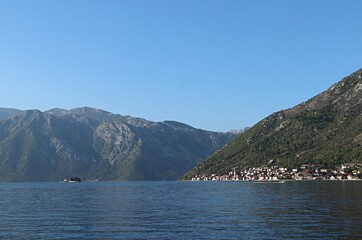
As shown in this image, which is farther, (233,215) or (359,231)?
(233,215)

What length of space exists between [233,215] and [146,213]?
19866 mm


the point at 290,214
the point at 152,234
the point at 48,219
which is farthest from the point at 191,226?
the point at 48,219

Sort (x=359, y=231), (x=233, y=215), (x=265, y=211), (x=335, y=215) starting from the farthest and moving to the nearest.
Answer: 1. (x=265, y=211)
2. (x=233, y=215)
3. (x=335, y=215)
4. (x=359, y=231)

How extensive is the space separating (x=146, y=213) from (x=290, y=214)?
3103 centimetres

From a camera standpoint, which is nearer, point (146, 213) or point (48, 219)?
point (48, 219)

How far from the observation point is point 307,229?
66312 mm

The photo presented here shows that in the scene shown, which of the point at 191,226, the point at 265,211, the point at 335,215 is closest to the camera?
the point at 191,226

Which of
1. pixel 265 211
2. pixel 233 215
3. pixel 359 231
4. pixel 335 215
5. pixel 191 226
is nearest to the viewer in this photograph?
pixel 359 231

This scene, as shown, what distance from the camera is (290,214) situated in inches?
3418

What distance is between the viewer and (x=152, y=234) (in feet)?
213

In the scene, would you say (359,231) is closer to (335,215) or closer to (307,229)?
(307,229)

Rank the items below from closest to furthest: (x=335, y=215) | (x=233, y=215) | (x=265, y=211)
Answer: (x=335, y=215), (x=233, y=215), (x=265, y=211)

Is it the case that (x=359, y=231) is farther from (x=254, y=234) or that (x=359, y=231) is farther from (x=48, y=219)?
(x=48, y=219)

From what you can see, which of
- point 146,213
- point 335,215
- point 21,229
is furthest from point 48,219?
point 335,215
